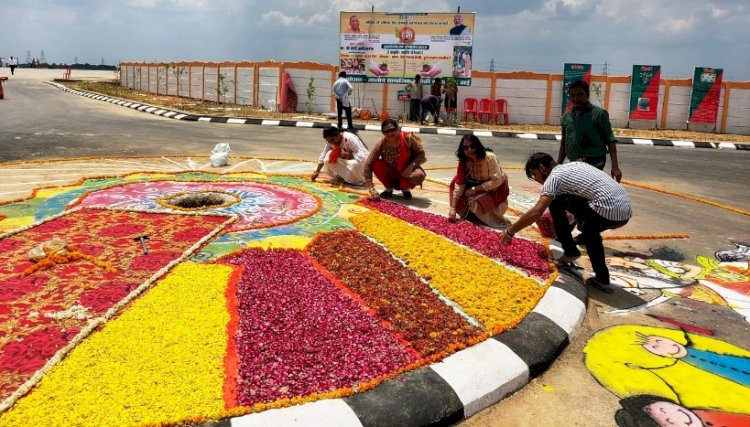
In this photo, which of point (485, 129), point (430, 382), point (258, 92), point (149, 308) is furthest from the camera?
point (258, 92)

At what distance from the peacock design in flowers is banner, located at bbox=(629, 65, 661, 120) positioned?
17.1m

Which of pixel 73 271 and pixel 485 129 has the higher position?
pixel 485 129

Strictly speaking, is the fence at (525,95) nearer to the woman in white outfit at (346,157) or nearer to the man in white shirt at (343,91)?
the man in white shirt at (343,91)

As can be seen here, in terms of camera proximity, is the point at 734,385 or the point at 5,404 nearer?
the point at 5,404

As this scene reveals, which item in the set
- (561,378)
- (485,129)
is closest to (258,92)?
(485,129)

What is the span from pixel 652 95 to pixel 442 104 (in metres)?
7.26

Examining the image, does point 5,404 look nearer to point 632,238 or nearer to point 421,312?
point 421,312

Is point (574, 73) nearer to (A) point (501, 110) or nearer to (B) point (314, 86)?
(A) point (501, 110)

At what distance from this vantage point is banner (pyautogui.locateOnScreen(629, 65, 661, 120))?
19891mm

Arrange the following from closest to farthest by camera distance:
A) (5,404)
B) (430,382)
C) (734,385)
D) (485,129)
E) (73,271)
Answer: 1. (5,404)
2. (430,382)
3. (734,385)
4. (73,271)
5. (485,129)

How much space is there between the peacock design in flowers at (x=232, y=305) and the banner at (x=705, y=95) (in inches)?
699

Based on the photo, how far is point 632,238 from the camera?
5.97 meters

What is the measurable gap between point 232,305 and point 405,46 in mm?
18256

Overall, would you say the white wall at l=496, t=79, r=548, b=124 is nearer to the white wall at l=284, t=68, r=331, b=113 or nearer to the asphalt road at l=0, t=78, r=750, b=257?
the asphalt road at l=0, t=78, r=750, b=257
